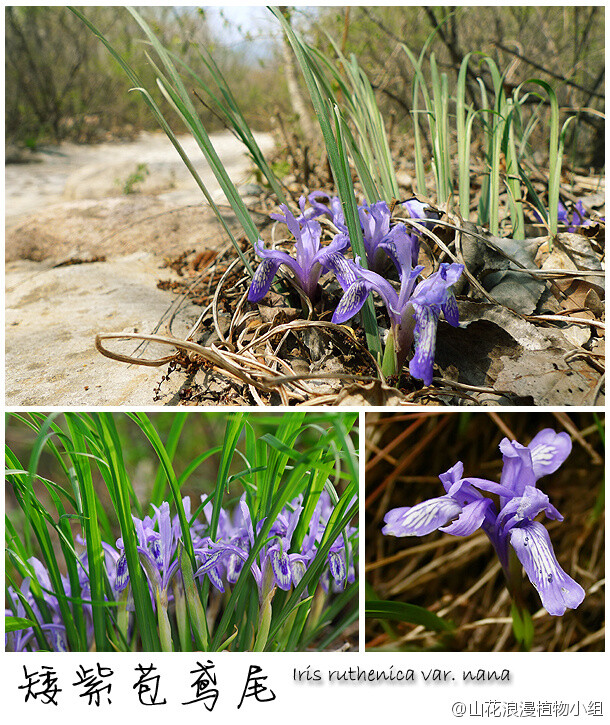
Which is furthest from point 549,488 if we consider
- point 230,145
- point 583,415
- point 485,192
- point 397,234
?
point 230,145

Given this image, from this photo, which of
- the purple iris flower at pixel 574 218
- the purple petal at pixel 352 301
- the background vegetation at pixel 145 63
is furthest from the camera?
the background vegetation at pixel 145 63

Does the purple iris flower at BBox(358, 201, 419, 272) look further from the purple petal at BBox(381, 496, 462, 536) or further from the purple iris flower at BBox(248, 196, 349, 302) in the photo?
the purple petal at BBox(381, 496, 462, 536)

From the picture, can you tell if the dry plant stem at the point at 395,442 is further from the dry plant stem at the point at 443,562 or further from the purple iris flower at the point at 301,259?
the purple iris flower at the point at 301,259

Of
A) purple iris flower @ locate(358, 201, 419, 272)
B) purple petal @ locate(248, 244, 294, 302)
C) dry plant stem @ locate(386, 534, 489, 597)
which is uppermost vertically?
purple iris flower @ locate(358, 201, 419, 272)

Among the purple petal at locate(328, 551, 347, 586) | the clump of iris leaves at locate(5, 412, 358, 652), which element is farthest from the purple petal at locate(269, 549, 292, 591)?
the purple petal at locate(328, 551, 347, 586)

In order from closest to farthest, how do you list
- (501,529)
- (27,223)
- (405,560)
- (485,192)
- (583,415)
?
1. (501,529)
2. (583,415)
3. (405,560)
4. (485,192)
5. (27,223)

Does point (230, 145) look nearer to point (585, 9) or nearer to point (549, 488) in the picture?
point (585, 9)

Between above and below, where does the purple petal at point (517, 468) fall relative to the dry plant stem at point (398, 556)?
above

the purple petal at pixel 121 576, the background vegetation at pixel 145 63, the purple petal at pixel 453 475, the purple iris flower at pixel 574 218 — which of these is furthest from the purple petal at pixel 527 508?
the background vegetation at pixel 145 63
